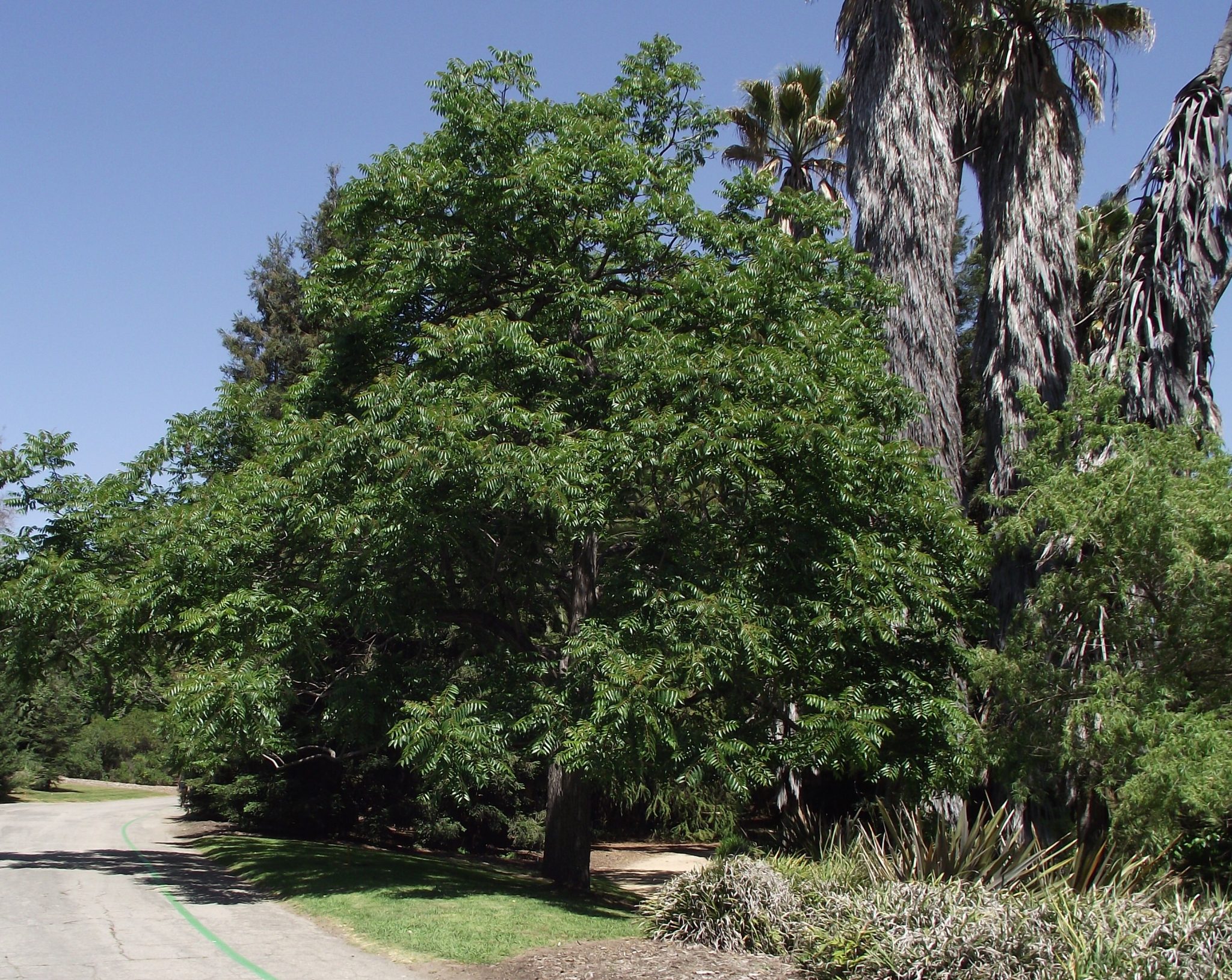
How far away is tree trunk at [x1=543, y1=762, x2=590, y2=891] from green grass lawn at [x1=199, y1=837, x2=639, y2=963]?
360 millimetres

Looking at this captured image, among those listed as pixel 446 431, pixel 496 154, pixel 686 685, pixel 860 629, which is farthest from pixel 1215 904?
pixel 496 154

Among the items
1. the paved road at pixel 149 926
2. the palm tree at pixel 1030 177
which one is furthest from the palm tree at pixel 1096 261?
the paved road at pixel 149 926

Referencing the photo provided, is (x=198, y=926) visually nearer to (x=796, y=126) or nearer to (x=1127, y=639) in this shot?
(x=1127, y=639)

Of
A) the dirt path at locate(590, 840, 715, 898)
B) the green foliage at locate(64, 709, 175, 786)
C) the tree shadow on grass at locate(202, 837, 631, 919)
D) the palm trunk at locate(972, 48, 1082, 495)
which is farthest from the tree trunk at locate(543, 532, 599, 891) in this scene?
the green foliage at locate(64, 709, 175, 786)

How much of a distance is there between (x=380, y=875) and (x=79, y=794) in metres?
33.9

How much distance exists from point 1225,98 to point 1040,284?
157 inches

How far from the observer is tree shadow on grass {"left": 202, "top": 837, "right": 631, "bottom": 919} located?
1362cm

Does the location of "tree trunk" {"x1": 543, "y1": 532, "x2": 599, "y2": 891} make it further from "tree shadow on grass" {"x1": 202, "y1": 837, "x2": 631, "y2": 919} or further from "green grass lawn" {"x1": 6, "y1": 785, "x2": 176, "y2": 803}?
"green grass lawn" {"x1": 6, "y1": 785, "x2": 176, "y2": 803}

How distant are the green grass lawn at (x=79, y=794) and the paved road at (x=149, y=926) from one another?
21.5 metres

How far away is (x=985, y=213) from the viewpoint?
19.4 meters

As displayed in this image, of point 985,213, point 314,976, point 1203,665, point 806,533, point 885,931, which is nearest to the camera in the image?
point 885,931

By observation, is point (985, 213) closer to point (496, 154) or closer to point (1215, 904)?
point (496, 154)

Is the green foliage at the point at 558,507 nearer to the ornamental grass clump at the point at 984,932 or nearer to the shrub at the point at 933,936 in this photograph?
the ornamental grass clump at the point at 984,932

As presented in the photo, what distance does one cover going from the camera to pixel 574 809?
15.8 metres
